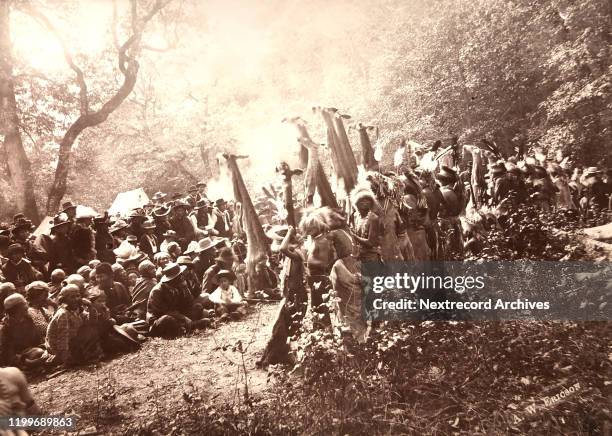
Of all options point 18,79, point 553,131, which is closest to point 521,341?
point 553,131

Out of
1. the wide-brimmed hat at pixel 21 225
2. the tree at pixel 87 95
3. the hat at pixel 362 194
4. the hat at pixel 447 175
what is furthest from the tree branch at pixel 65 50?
the hat at pixel 447 175

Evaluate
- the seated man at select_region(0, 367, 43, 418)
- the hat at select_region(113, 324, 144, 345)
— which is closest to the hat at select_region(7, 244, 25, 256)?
the hat at select_region(113, 324, 144, 345)

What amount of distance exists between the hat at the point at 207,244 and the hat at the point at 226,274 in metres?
0.61

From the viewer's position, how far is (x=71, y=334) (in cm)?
424

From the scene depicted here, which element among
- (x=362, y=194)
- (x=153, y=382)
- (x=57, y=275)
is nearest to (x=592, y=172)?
(x=362, y=194)

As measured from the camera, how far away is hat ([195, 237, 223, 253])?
5908 millimetres

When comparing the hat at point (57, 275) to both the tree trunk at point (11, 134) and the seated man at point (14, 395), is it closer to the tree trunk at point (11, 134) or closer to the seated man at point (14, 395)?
the tree trunk at point (11, 134)

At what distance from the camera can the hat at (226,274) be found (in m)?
5.35

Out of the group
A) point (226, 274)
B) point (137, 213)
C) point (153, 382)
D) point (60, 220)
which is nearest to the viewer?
point (153, 382)

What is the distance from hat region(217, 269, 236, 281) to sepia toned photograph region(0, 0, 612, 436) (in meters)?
0.04

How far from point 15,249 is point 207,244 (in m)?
2.27

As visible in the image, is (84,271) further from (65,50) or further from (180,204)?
(65,50)

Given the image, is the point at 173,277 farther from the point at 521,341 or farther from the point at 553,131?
the point at 553,131

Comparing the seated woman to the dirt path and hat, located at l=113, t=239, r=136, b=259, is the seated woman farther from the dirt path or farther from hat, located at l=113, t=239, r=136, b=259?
hat, located at l=113, t=239, r=136, b=259
